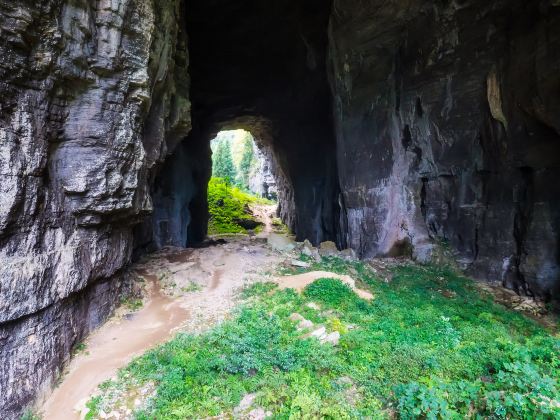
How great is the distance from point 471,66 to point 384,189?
16.5 ft

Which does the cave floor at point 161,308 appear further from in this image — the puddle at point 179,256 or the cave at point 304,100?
the cave at point 304,100

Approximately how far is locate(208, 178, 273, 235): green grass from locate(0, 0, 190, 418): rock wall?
22.4 m

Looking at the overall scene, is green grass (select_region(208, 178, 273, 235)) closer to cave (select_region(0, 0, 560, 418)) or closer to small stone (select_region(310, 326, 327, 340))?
cave (select_region(0, 0, 560, 418))

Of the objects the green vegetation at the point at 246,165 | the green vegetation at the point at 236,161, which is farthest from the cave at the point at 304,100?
the green vegetation at the point at 246,165

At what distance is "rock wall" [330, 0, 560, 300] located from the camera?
316 inches

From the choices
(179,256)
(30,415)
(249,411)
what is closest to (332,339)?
(249,411)

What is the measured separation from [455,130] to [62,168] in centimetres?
1094

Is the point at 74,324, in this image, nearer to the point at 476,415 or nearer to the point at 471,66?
the point at 476,415

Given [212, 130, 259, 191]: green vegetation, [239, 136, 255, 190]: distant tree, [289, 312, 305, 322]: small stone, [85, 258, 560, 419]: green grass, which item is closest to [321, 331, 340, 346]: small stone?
[85, 258, 560, 419]: green grass

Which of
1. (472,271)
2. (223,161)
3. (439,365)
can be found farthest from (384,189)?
(223,161)

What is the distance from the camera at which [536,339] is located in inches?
213

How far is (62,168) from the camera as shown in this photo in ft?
18.1

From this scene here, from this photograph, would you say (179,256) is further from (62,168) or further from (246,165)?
(246,165)

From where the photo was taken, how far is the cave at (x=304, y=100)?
4750mm
